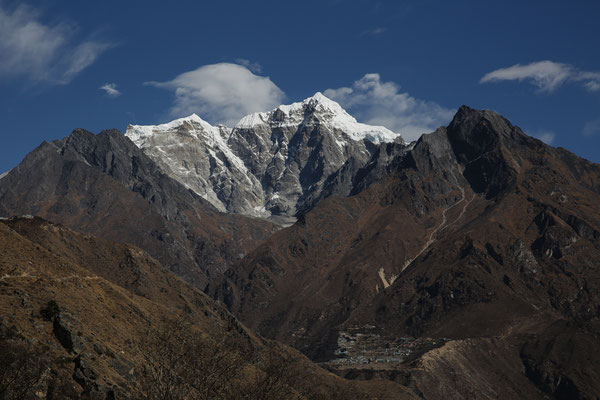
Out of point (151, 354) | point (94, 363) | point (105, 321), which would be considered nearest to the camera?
point (151, 354)

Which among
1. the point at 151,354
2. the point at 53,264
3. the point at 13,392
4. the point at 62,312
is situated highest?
the point at 53,264

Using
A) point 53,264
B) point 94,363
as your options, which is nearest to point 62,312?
point 94,363

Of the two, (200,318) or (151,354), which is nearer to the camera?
(151,354)

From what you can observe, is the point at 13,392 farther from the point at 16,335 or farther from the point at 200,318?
the point at 200,318

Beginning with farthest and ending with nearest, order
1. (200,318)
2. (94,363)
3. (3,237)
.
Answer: (200,318) < (3,237) < (94,363)

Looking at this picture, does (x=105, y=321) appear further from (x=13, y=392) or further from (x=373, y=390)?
(x=373, y=390)

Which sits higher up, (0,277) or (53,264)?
(53,264)

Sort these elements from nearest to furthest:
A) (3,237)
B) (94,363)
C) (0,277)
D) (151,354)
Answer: (151,354) → (94,363) → (0,277) → (3,237)

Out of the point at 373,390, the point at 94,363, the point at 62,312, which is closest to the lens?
the point at 94,363

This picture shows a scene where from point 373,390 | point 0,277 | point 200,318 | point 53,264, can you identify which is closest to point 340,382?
point 373,390
